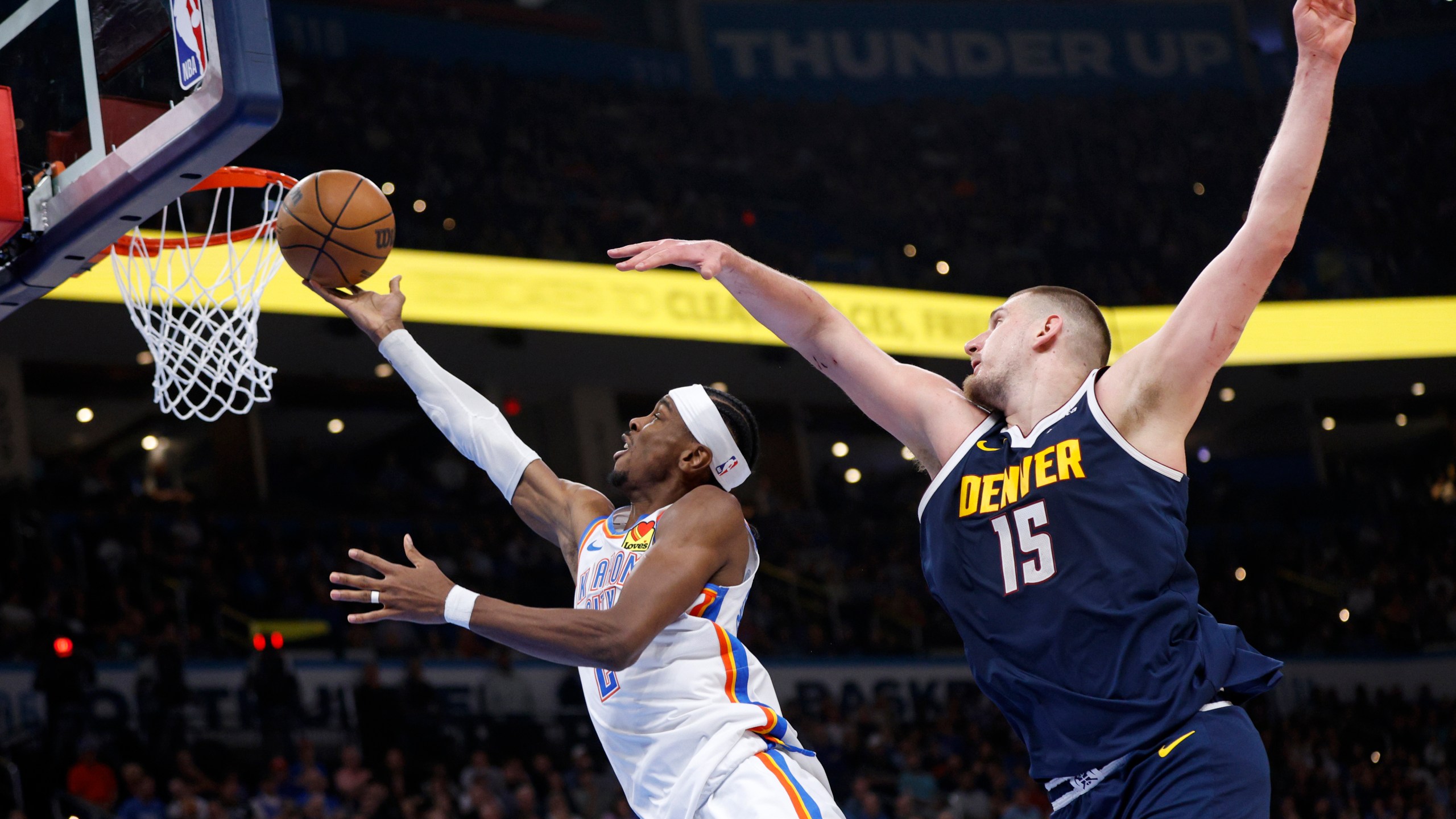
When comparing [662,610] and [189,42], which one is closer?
[662,610]

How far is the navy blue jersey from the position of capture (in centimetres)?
251

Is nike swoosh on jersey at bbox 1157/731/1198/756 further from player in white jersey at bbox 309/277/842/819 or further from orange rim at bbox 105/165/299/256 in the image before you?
orange rim at bbox 105/165/299/256

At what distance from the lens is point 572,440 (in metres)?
19.2

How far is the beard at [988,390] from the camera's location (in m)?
2.89

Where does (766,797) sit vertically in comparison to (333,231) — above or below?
below

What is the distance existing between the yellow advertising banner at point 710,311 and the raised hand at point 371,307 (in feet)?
25.8

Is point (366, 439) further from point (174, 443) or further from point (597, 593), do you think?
point (597, 593)

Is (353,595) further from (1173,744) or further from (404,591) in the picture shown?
(1173,744)

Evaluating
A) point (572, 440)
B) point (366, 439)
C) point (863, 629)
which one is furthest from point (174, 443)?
point (863, 629)

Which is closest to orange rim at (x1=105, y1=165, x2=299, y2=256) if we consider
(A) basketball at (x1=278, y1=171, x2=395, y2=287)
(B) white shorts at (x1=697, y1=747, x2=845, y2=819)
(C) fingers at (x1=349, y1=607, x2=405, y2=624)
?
(A) basketball at (x1=278, y1=171, x2=395, y2=287)

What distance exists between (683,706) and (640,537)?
0.47 meters

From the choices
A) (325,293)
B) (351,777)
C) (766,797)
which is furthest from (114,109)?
(351,777)

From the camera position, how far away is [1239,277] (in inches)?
100

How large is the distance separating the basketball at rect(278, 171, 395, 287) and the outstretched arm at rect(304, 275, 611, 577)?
157mm
